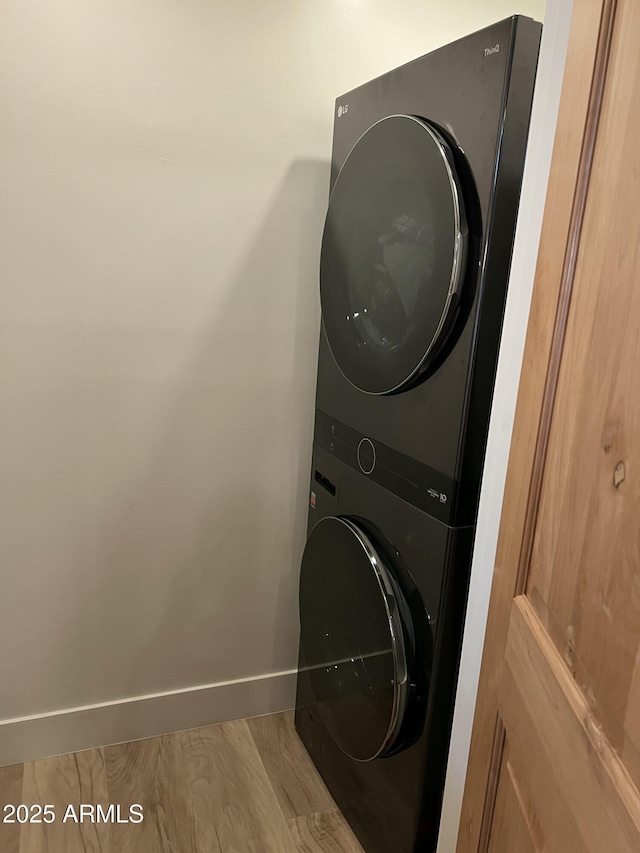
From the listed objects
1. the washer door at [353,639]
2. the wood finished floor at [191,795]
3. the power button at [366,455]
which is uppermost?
the power button at [366,455]

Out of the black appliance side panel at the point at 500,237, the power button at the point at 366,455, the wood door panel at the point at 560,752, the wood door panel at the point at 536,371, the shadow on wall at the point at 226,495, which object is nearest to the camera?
the wood door panel at the point at 560,752

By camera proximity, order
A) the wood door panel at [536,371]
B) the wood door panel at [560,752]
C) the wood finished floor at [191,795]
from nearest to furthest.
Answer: the wood door panel at [560,752] → the wood door panel at [536,371] → the wood finished floor at [191,795]

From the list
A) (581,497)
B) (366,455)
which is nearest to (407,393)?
(366,455)

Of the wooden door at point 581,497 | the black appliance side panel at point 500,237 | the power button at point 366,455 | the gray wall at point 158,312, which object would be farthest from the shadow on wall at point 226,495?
the wooden door at point 581,497

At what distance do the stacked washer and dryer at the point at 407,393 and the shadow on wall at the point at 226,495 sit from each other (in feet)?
0.56

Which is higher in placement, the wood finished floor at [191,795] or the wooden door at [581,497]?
the wooden door at [581,497]

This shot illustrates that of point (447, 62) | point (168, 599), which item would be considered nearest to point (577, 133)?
point (447, 62)

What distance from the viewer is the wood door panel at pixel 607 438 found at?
61cm

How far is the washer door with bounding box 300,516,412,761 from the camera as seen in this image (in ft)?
4.43

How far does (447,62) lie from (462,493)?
2.50ft

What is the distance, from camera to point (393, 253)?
1.31 meters

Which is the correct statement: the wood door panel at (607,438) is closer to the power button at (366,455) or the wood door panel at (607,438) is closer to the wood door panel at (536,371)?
the wood door panel at (536,371)

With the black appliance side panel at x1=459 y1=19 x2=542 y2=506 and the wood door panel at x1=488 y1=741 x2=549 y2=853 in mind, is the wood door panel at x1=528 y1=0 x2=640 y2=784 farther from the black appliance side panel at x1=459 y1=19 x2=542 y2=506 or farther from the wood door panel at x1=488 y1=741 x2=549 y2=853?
the black appliance side panel at x1=459 y1=19 x2=542 y2=506

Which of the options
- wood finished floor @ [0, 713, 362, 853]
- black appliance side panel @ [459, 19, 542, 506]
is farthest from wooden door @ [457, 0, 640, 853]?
wood finished floor @ [0, 713, 362, 853]
